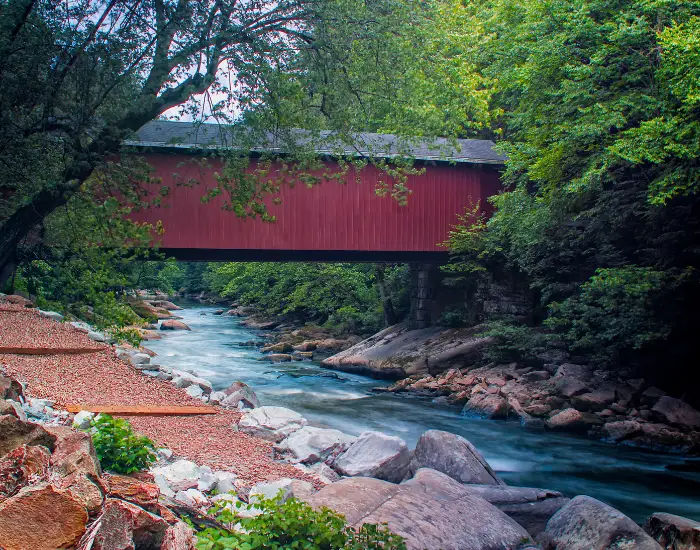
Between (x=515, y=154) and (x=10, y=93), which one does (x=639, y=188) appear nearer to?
(x=515, y=154)

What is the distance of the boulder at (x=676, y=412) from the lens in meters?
8.97

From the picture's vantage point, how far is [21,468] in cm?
247

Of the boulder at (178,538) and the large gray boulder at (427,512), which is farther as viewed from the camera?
the large gray boulder at (427,512)

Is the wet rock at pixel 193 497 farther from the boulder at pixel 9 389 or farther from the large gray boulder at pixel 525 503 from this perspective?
the large gray boulder at pixel 525 503

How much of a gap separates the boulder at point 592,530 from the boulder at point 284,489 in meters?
1.86

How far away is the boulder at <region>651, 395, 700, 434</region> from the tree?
6.36 metres

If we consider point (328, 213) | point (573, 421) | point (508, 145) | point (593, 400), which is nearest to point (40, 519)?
point (573, 421)

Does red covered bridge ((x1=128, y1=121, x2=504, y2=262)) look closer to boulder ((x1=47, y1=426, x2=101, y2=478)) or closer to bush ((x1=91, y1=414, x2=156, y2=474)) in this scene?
bush ((x1=91, y1=414, x2=156, y2=474))

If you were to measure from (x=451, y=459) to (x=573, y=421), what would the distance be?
424cm

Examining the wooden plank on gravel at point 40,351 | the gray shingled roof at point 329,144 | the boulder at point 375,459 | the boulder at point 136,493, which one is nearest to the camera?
the boulder at point 136,493

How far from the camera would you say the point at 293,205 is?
12469mm

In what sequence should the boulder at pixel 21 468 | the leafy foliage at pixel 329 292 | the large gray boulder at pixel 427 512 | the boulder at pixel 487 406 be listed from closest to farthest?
the boulder at pixel 21 468, the large gray boulder at pixel 427 512, the boulder at pixel 487 406, the leafy foliage at pixel 329 292

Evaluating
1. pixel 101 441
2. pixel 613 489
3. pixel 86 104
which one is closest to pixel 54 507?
pixel 101 441

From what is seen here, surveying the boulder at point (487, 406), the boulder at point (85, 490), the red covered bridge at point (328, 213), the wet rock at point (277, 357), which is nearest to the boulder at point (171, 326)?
the wet rock at point (277, 357)
